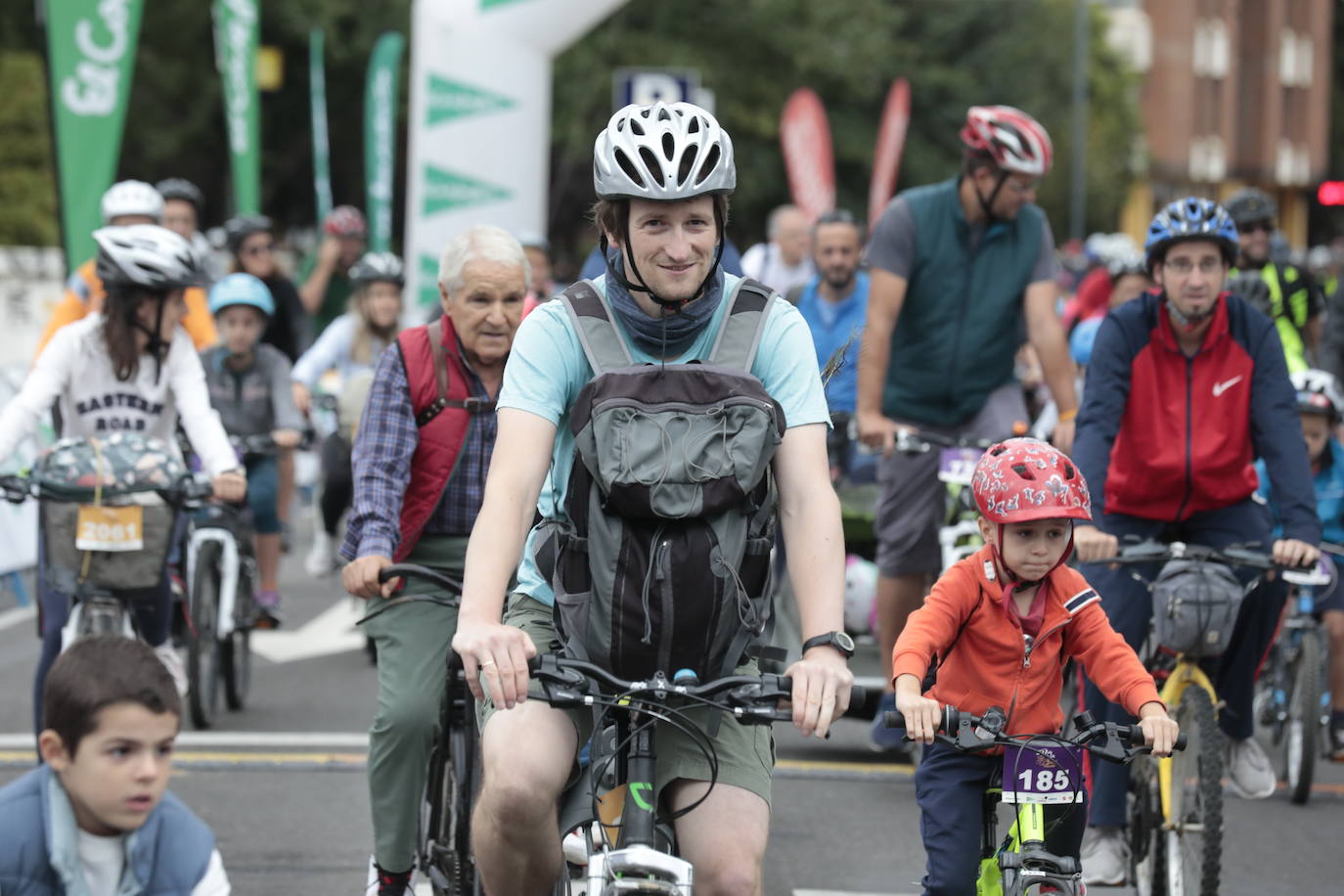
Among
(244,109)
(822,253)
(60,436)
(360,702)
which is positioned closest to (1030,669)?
(60,436)

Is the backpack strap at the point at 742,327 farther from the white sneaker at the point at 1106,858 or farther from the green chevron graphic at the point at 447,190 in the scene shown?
the green chevron graphic at the point at 447,190

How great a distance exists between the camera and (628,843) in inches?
149

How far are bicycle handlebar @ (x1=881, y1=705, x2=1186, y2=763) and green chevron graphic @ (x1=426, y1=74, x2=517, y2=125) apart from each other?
38.1 ft

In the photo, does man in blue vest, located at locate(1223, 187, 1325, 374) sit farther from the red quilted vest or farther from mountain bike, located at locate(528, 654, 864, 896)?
mountain bike, located at locate(528, 654, 864, 896)

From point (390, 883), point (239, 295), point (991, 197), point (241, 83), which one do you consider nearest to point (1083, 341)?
point (991, 197)

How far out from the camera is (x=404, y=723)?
538 cm

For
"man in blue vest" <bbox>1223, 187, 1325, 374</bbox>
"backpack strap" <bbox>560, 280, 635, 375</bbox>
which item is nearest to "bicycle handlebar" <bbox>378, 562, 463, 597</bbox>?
"backpack strap" <bbox>560, 280, 635, 375</bbox>

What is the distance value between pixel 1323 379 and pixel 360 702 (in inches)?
179

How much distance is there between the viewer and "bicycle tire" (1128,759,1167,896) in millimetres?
5891

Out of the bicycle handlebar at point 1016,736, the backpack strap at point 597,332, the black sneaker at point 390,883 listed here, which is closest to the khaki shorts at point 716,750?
the bicycle handlebar at point 1016,736

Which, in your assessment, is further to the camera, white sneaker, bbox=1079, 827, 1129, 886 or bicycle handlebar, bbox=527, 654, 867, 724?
white sneaker, bbox=1079, 827, 1129, 886

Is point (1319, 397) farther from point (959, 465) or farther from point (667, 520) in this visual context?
point (667, 520)

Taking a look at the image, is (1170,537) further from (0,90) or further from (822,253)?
(0,90)

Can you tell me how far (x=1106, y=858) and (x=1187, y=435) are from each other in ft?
4.14
